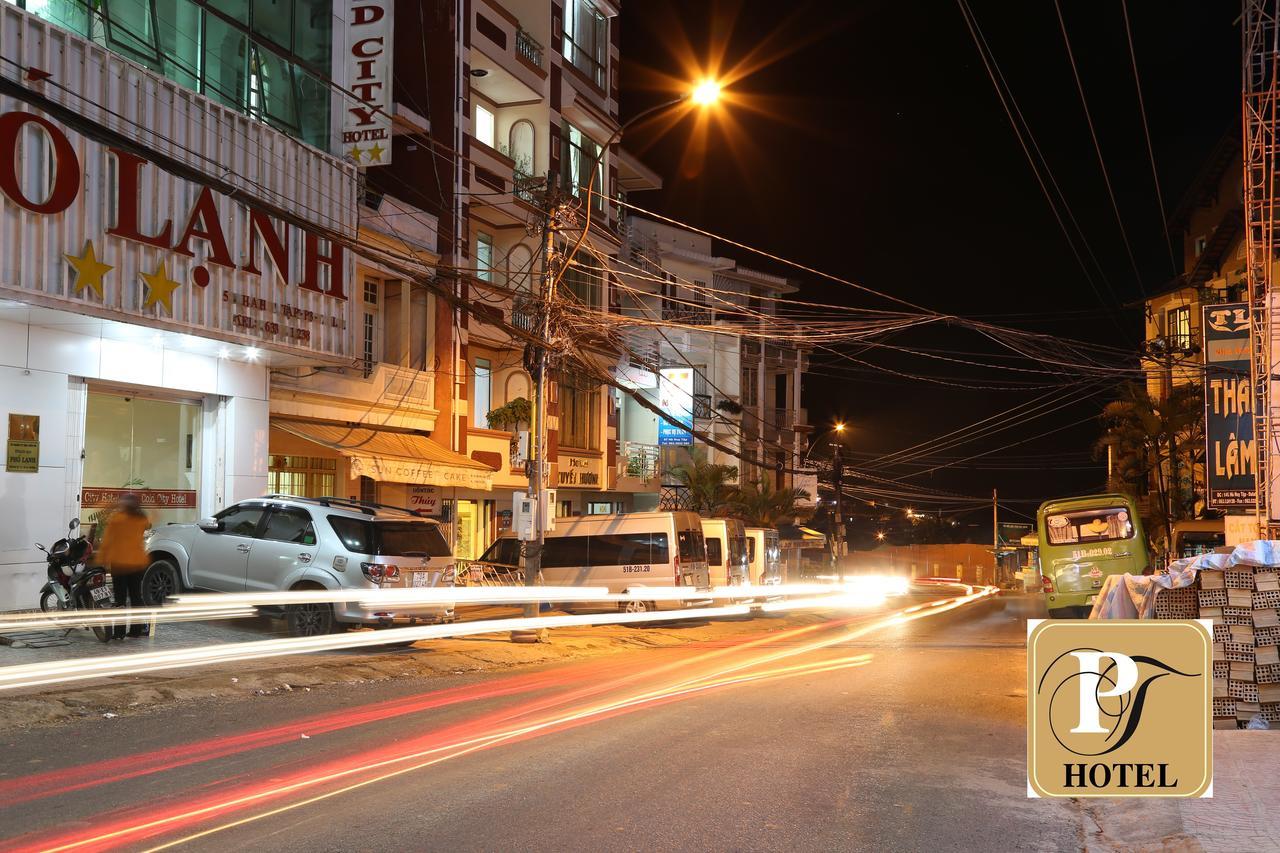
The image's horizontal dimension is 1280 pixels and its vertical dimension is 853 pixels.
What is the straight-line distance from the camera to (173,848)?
6.20m

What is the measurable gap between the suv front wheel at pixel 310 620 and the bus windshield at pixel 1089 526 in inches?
698

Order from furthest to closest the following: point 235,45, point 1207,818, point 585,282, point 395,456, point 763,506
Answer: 1. point 763,506
2. point 585,282
3. point 395,456
4. point 235,45
5. point 1207,818

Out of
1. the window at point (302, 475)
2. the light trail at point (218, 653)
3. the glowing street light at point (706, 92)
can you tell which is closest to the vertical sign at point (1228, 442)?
the glowing street light at point (706, 92)

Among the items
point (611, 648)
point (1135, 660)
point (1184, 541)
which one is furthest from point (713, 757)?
point (1184, 541)

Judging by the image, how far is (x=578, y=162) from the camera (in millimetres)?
36500

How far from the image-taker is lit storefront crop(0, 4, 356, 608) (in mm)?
15555

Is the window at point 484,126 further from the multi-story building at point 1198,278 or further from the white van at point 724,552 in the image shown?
the multi-story building at point 1198,278

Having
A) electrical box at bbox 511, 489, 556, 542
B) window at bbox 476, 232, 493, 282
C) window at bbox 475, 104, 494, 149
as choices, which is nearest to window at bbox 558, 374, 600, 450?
window at bbox 476, 232, 493, 282

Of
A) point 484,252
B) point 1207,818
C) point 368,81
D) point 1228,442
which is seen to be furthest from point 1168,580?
point 484,252

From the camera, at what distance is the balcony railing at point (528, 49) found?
3222 cm

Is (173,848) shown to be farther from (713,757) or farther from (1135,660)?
(1135,660)

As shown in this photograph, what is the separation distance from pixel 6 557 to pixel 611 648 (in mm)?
9289

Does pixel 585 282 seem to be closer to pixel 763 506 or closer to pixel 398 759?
pixel 763 506

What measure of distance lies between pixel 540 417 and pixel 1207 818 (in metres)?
14.0
